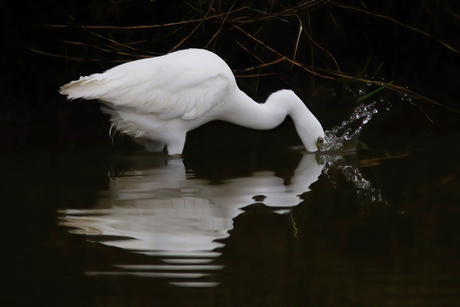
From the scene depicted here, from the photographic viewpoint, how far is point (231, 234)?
5.54ft

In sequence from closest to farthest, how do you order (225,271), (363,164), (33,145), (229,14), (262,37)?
1. (225,271)
2. (363,164)
3. (33,145)
4. (229,14)
5. (262,37)

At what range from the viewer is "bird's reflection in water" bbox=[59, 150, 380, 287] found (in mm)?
1465

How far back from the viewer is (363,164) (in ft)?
9.02

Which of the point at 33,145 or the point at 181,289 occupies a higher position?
the point at 33,145

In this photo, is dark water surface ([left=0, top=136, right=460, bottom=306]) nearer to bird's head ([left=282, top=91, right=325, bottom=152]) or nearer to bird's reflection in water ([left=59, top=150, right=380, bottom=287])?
bird's reflection in water ([left=59, top=150, right=380, bottom=287])

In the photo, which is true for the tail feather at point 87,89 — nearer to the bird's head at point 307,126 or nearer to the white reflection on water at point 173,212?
the white reflection on water at point 173,212

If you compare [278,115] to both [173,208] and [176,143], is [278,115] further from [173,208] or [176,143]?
[173,208]

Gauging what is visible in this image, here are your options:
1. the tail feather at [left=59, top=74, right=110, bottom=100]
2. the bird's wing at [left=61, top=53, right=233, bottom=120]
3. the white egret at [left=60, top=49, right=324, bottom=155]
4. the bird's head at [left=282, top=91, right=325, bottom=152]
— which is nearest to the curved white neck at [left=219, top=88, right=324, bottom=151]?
the bird's head at [left=282, top=91, right=325, bottom=152]

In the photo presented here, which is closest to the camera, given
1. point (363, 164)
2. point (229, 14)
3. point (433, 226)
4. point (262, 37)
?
point (433, 226)

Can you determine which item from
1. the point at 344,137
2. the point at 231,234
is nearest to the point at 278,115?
the point at 344,137

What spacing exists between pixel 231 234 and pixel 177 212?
28 centimetres

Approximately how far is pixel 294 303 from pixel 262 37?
3394 mm

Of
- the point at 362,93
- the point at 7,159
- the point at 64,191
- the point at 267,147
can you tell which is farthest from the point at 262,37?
the point at 64,191

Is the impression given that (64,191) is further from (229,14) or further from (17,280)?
(229,14)
